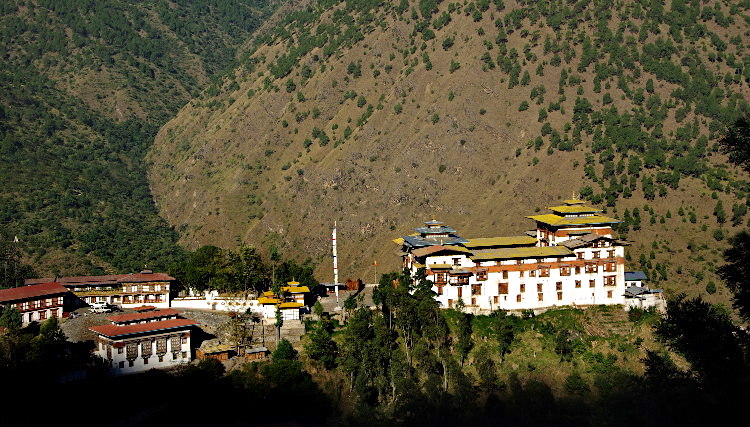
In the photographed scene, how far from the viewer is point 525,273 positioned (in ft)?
258

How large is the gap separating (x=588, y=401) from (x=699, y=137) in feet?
254

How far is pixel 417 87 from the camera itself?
150250mm

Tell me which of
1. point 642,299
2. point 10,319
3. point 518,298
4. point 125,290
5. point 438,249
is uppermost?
point 438,249

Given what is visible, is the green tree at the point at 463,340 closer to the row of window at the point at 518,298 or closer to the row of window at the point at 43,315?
the row of window at the point at 518,298

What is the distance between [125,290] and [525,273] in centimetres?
4486

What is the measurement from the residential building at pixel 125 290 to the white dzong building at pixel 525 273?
29126 millimetres

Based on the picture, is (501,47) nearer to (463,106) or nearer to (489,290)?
(463,106)

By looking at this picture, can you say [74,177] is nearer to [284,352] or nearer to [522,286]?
[284,352]

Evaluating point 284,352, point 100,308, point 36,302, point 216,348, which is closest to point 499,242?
point 284,352

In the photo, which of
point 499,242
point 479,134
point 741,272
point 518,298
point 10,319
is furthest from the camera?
point 479,134

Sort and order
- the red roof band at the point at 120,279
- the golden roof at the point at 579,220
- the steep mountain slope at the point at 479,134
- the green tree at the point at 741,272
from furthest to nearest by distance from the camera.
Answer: the steep mountain slope at the point at 479,134
the red roof band at the point at 120,279
the golden roof at the point at 579,220
the green tree at the point at 741,272

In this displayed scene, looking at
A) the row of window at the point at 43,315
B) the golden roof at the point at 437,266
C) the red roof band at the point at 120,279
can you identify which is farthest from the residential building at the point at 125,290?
the golden roof at the point at 437,266

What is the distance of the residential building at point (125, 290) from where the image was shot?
85.3 metres

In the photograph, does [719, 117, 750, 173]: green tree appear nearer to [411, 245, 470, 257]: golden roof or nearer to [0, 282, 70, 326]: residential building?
[411, 245, 470, 257]: golden roof
